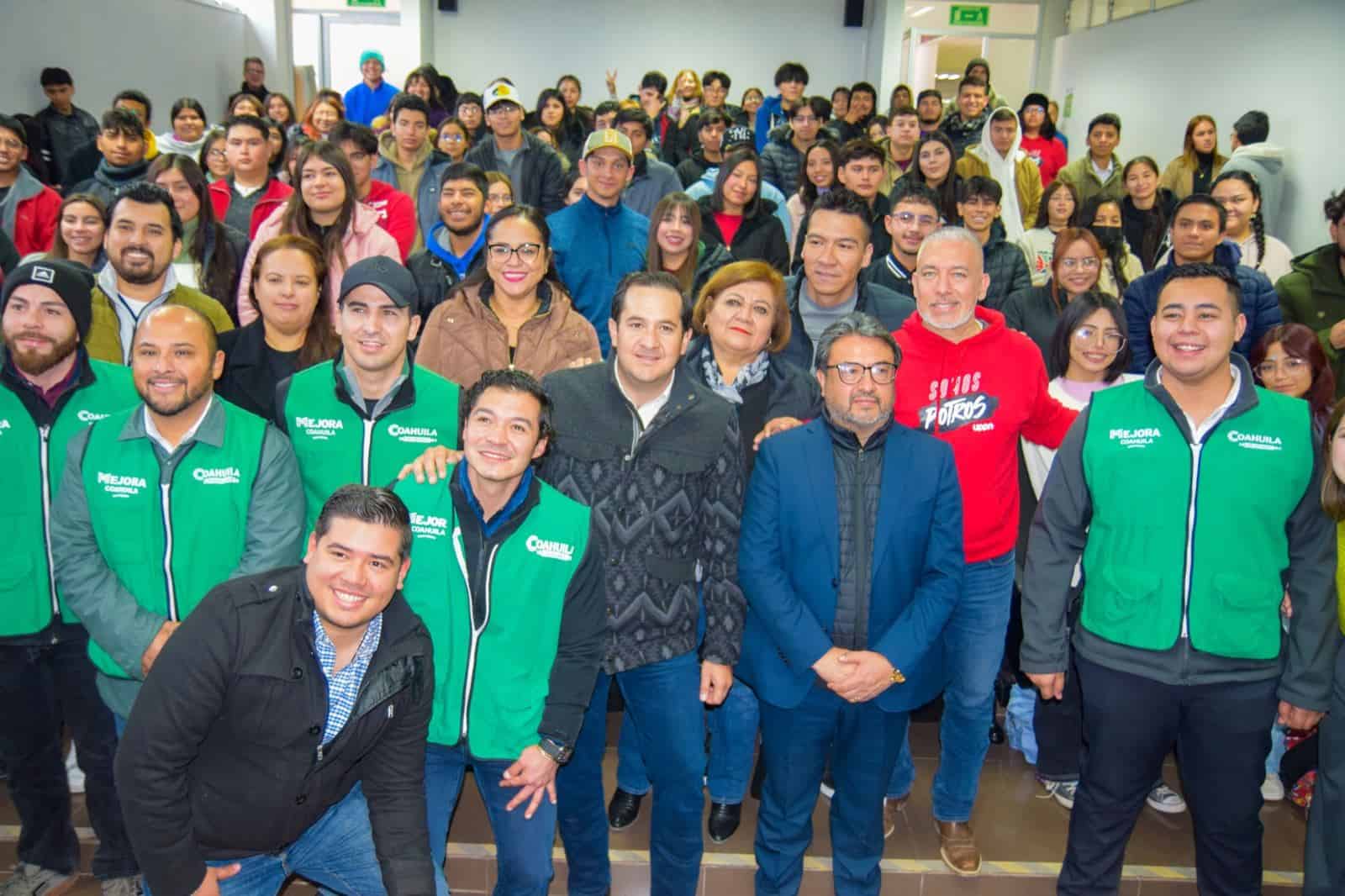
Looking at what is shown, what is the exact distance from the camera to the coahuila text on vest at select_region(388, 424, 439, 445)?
113 inches

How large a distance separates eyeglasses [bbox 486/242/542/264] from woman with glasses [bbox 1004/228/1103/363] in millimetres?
2061

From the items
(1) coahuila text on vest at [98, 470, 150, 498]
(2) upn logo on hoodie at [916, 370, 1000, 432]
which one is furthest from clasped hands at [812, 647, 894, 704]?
(1) coahuila text on vest at [98, 470, 150, 498]

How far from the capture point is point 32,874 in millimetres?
3049

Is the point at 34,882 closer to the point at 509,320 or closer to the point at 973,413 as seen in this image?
the point at 509,320

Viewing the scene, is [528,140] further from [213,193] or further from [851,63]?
[851,63]

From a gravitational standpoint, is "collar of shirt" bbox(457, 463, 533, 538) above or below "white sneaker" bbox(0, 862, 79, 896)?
above

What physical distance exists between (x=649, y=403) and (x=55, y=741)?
212 centimetres

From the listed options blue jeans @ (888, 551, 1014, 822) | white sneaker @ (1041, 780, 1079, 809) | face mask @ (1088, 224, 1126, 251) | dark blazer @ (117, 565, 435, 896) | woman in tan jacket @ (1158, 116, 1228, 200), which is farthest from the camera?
woman in tan jacket @ (1158, 116, 1228, 200)

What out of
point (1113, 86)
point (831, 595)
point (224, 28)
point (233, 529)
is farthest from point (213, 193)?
point (1113, 86)

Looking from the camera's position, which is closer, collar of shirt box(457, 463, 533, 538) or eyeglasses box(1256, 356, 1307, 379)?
collar of shirt box(457, 463, 533, 538)

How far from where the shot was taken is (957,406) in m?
3.05

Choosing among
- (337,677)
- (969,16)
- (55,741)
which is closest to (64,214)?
(55,741)

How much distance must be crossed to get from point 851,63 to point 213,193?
36.2 ft

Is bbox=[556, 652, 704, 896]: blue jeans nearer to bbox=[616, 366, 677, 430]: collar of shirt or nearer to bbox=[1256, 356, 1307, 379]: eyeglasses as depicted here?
bbox=[616, 366, 677, 430]: collar of shirt
